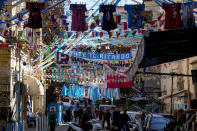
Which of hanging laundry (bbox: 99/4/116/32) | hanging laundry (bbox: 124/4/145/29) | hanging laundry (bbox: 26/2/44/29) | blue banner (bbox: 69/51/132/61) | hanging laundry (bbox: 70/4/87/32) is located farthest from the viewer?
blue banner (bbox: 69/51/132/61)

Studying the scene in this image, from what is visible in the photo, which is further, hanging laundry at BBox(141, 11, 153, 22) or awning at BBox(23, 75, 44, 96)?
awning at BBox(23, 75, 44, 96)

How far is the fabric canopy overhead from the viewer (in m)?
9.56

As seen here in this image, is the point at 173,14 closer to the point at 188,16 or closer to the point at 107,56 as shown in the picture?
the point at 188,16

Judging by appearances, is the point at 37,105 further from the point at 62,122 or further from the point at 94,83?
the point at 94,83

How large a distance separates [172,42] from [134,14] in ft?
21.9

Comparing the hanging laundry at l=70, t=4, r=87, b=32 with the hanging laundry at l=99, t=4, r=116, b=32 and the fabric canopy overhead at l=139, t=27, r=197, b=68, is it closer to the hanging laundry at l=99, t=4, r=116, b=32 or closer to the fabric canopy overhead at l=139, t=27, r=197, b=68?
the hanging laundry at l=99, t=4, r=116, b=32

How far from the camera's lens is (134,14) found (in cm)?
1716

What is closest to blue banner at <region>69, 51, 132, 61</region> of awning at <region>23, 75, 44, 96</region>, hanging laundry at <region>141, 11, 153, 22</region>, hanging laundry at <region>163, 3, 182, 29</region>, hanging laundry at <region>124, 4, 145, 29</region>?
awning at <region>23, 75, 44, 96</region>

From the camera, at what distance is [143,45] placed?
31.3 feet

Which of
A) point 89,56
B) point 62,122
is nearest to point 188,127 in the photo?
point 89,56

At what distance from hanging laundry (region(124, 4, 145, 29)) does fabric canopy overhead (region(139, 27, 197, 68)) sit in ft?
14.8

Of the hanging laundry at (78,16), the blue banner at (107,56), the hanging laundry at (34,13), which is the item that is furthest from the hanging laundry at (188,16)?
the blue banner at (107,56)

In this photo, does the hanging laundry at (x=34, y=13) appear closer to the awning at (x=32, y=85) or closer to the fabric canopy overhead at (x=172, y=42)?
the fabric canopy overhead at (x=172, y=42)

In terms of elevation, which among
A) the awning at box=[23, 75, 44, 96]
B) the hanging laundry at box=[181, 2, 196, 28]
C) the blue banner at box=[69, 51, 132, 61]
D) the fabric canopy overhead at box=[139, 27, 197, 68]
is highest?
the hanging laundry at box=[181, 2, 196, 28]
